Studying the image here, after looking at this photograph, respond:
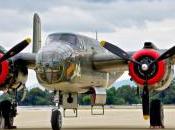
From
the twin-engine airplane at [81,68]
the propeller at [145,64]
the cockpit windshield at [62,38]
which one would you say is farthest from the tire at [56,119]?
the propeller at [145,64]

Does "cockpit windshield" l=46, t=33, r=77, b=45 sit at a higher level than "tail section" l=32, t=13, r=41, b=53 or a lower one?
lower

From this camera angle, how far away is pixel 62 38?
23781 millimetres

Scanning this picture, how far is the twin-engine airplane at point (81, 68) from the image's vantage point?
21828 millimetres

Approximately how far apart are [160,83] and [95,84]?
3635 mm

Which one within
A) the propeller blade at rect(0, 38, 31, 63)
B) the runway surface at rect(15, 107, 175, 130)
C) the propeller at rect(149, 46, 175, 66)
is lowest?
the runway surface at rect(15, 107, 175, 130)

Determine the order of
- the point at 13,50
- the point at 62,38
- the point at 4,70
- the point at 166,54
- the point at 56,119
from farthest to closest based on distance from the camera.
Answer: the point at 4,70 < the point at 13,50 < the point at 62,38 < the point at 166,54 < the point at 56,119

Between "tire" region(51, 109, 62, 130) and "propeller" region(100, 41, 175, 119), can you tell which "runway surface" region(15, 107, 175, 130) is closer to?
"propeller" region(100, 41, 175, 119)

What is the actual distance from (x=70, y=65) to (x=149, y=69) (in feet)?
10.5

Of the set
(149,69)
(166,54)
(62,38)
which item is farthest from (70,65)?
(166,54)

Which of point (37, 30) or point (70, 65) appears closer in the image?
point (70, 65)

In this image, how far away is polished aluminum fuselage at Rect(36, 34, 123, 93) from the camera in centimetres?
2158

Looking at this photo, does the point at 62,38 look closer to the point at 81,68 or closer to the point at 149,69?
the point at 81,68

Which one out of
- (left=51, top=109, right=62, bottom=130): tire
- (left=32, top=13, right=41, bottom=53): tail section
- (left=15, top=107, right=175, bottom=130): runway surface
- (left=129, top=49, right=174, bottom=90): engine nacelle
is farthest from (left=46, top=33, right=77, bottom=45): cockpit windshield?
(left=32, top=13, right=41, bottom=53): tail section

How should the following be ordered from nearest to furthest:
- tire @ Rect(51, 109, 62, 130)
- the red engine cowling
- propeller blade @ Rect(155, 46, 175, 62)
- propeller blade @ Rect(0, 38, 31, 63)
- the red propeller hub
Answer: tire @ Rect(51, 109, 62, 130), propeller blade @ Rect(155, 46, 175, 62), the red engine cowling, propeller blade @ Rect(0, 38, 31, 63), the red propeller hub
